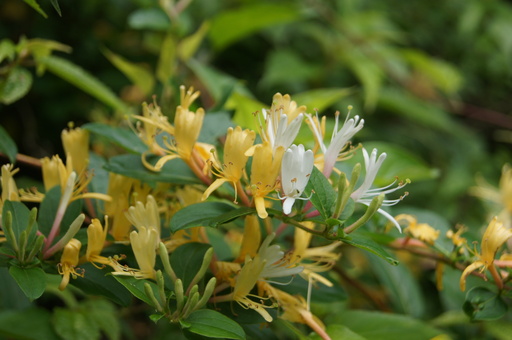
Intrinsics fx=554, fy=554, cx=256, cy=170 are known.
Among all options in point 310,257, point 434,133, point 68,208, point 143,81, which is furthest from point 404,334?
point 434,133

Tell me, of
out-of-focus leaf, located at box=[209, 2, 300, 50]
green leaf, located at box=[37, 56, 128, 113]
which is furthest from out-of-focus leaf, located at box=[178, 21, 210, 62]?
green leaf, located at box=[37, 56, 128, 113]

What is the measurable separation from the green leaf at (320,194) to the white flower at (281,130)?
37 millimetres

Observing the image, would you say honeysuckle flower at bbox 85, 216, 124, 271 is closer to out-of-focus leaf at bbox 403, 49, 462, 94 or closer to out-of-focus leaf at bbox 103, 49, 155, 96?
out-of-focus leaf at bbox 103, 49, 155, 96

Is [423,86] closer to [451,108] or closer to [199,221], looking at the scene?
[451,108]

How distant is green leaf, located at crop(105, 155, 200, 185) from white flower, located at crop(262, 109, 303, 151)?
103 millimetres

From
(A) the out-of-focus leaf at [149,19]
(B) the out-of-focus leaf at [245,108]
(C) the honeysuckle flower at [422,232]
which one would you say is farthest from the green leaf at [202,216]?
(A) the out-of-focus leaf at [149,19]

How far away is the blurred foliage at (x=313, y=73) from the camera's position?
93 centimetres

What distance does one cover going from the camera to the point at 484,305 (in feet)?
1.86

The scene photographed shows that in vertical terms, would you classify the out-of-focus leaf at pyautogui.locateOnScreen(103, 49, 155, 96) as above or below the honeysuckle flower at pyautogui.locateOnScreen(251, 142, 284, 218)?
below

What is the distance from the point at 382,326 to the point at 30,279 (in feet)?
1.36

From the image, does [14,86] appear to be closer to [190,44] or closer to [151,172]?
[151,172]

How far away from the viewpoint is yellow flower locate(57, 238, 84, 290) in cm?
51

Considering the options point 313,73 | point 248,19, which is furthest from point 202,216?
point 313,73

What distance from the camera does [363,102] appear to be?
1.55m
